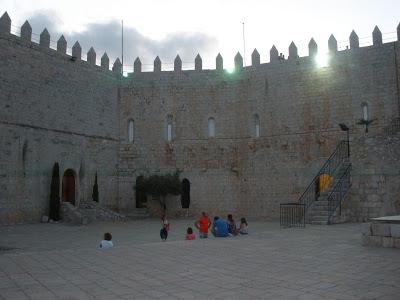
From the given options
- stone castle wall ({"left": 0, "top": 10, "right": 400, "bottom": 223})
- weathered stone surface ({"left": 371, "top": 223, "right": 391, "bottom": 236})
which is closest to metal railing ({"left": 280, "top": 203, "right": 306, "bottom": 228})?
stone castle wall ({"left": 0, "top": 10, "right": 400, "bottom": 223})

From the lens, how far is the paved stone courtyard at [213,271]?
5547mm

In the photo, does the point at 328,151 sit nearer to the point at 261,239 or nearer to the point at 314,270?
the point at 261,239

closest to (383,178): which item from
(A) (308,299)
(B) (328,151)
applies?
(B) (328,151)

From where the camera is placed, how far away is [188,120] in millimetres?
25344

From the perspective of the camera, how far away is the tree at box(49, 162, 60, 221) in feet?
69.2

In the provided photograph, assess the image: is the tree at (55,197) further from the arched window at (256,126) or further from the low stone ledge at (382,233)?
the low stone ledge at (382,233)

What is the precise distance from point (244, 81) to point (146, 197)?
9366mm

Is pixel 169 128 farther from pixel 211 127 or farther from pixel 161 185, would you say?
pixel 161 185

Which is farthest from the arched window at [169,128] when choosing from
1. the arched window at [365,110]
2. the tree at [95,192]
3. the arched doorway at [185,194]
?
the arched window at [365,110]

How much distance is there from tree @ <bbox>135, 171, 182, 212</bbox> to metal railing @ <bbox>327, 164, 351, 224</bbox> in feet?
34.8

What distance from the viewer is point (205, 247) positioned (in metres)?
9.62

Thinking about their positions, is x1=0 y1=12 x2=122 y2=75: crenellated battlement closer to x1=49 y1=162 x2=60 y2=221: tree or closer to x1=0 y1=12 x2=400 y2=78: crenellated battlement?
x1=0 y1=12 x2=400 y2=78: crenellated battlement

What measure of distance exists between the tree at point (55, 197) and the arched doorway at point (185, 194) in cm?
746

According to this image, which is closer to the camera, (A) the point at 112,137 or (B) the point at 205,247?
(B) the point at 205,247
